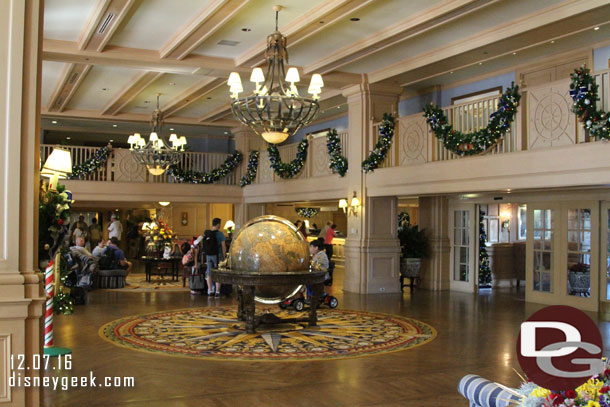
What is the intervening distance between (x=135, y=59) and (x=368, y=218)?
591 cm

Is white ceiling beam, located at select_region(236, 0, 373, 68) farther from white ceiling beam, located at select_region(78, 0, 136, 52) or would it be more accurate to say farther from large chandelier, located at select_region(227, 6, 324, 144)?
white ceiling beam, located at select_region(78, 0, 136, 52)

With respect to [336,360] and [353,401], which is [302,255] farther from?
[353,401]

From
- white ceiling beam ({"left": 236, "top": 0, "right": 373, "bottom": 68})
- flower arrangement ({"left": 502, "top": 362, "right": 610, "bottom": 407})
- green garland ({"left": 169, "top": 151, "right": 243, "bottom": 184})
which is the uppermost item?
white ceiling beam ({"left": 236, "top": 0, "right": 373, "bottom": 68})

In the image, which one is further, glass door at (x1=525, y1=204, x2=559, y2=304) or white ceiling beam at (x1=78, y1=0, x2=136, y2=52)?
glass door at (x1=525, y1=204, x2=559, y2=304)

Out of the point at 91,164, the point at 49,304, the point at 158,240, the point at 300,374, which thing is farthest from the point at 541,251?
the point at 91,164

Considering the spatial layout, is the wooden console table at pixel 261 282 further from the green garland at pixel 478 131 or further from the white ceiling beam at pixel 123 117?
the white ceiling beam at pixel 123 117

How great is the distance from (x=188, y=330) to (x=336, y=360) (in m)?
2.82

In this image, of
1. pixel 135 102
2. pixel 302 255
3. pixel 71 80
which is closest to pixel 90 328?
pixel 302 255

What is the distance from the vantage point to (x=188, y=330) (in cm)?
978

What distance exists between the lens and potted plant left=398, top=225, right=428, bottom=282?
51.8 feet

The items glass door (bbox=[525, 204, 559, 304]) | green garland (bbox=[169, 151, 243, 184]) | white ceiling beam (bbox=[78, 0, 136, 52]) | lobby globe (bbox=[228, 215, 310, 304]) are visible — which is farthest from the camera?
green garland (bbox=[169, 151, 243, 184])

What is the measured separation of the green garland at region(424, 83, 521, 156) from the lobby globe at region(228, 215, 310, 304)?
147 inches

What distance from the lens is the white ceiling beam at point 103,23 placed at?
33.6 feet

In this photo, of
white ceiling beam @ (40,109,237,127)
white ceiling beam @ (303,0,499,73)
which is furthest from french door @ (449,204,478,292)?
white ceiling beam @ (40,109,237,127)
